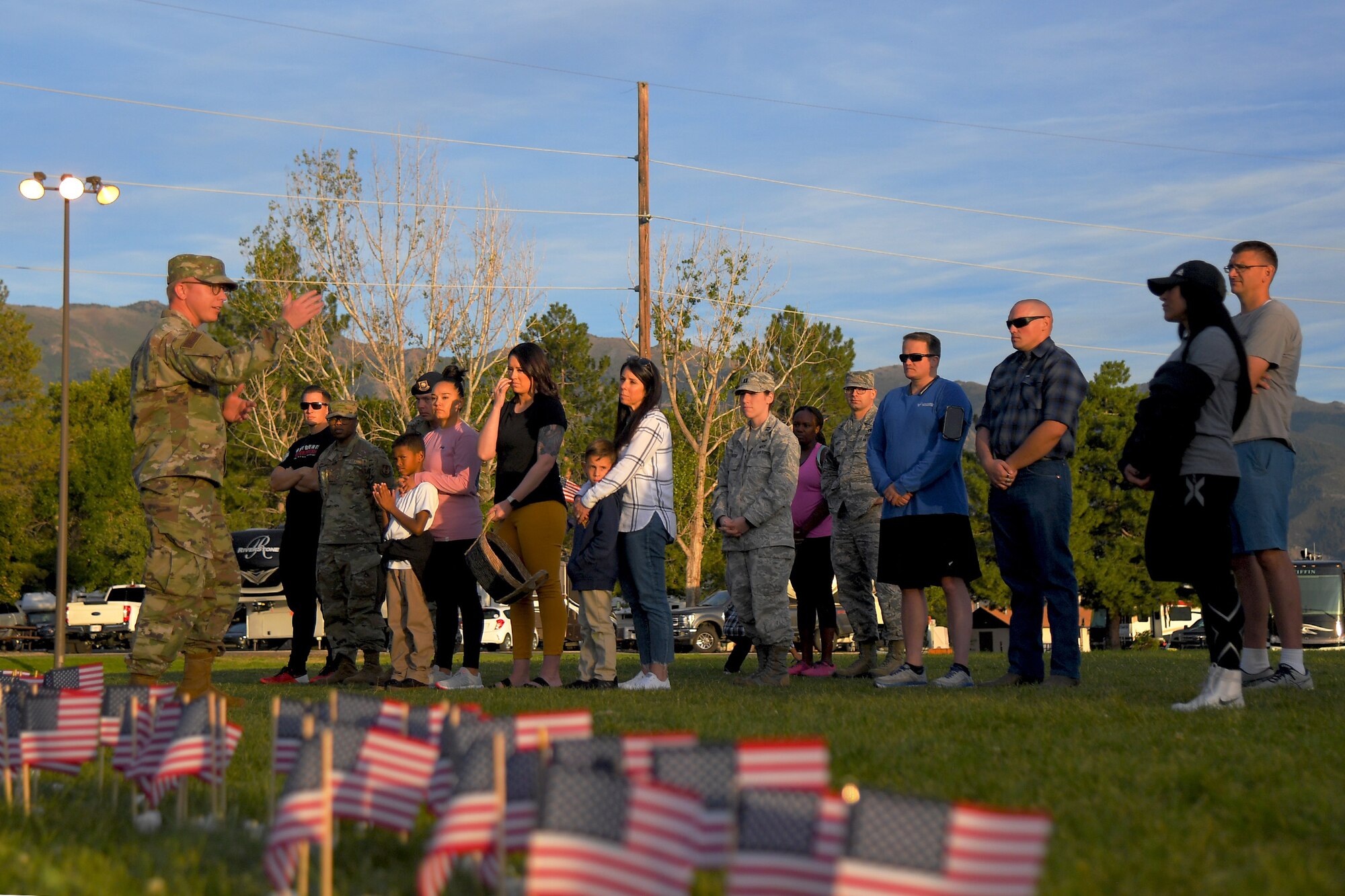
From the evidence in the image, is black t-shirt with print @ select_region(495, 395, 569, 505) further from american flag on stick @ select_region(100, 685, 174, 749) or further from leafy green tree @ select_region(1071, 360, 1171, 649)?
leafy green tree @ select_region(1071, 360, 1171, 649)

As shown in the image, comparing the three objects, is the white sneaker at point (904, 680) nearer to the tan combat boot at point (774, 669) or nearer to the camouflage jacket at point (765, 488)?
the tan combat boot at point (774, 669)

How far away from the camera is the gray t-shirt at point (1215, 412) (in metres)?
6.02

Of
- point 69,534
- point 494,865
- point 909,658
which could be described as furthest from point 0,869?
point 69,534

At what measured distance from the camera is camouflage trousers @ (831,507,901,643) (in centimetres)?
966

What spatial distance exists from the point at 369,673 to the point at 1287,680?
6.24m

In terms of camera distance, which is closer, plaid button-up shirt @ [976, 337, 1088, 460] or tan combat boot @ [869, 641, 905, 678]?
plaid button-up shirt @ [976, 337, 1088, 460]

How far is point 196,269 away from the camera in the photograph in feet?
22.6

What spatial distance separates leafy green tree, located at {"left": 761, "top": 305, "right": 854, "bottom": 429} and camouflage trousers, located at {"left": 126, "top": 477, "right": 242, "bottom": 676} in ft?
144

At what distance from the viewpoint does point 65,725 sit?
12.2ft

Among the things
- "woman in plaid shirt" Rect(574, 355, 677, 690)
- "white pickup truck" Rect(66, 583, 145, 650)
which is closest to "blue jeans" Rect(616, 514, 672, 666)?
"woman in plaid shirt" Rect(574, 355, 677, 690)

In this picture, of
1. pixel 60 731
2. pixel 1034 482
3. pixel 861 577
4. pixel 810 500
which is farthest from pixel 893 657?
pixel 60 731

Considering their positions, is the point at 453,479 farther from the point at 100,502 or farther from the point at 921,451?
the point at 100,502

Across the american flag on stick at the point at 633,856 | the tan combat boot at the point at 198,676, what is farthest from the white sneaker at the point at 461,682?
the american flag on stick at the point at 633,856

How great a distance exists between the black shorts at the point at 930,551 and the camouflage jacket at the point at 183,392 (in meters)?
3.94
